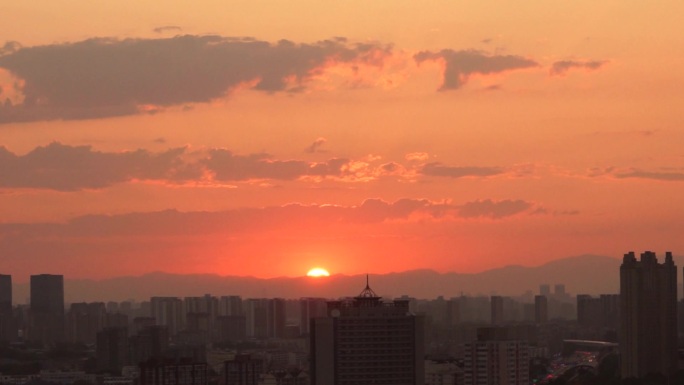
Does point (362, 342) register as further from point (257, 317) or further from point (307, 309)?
point (257, 317)

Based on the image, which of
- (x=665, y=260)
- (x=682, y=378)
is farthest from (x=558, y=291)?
(x=682, y=378)

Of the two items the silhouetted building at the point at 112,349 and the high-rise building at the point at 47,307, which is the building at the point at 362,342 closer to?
the silhouetted building at the point at 112,349

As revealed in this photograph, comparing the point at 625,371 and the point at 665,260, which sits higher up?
the point at 665,260

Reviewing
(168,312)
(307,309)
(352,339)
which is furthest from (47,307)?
(352,339)

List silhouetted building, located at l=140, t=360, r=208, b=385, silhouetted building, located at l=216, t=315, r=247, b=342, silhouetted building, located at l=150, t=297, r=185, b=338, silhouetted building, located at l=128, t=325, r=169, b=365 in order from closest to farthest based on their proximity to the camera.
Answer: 1. silhouetted building, located at l=140, t=360, r=208, b=385
2. silhouetted building, located at l=128, t=325, r=169, b=365
3. silhouetted building, located at l=216, t=315, r=247, b=342
4. silhouetted building, located at l=150, t=297, r=185, b=338

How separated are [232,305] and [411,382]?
66820mm

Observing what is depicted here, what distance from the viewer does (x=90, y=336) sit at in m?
83.4

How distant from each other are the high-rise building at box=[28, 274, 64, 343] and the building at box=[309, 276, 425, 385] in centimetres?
5723

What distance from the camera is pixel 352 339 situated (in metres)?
28.2

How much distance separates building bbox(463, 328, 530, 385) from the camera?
38219 mm

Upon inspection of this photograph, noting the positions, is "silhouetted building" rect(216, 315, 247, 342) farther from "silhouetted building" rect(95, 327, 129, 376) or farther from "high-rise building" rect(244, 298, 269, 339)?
"silhouetted building" rect(95, 327, 129, 376)

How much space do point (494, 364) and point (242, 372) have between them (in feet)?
41.1

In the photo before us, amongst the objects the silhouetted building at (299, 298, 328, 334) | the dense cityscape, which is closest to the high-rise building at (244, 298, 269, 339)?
the dense cityscape

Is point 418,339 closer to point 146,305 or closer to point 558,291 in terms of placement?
point 146,305
